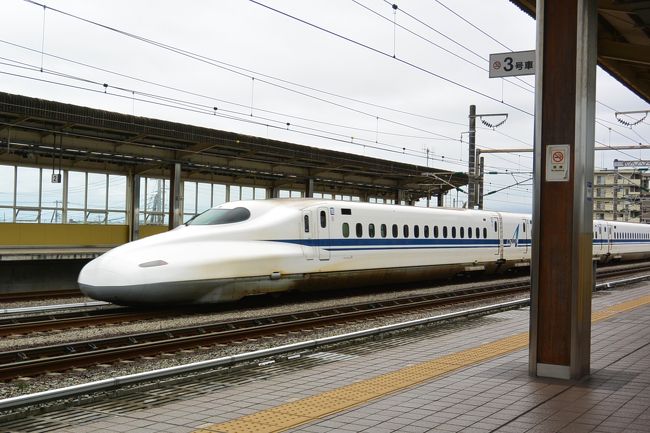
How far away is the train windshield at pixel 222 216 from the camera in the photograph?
15.4m

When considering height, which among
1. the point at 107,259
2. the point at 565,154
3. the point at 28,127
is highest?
the point at 28,127

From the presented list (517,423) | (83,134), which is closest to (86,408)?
(517,423)

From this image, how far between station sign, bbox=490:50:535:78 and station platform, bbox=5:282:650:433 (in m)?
3.45

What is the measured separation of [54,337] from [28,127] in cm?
904

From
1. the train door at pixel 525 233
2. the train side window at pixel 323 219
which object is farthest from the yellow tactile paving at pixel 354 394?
the train door at pixel 525 233

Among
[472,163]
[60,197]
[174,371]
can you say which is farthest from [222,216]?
[472,163]

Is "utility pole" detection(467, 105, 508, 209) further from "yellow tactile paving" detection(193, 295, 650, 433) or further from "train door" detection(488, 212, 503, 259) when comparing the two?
"yellow tactile paving" detection(193, 295, 650, 433)

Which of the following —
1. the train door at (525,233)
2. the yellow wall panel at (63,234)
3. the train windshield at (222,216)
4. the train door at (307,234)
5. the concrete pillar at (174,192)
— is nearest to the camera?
the train windshield at (222,216)

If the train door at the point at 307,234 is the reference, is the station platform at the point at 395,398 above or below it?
below

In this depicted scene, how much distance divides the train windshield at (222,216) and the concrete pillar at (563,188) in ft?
30.2

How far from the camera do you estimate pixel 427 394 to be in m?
6.36

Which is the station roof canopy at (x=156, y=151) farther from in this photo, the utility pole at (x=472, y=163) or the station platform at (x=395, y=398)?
the station platform at (x=395, y=398)

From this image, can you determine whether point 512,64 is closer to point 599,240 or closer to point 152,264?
point 152,264

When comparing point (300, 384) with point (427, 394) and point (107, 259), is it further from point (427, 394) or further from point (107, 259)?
point (107, 259)
